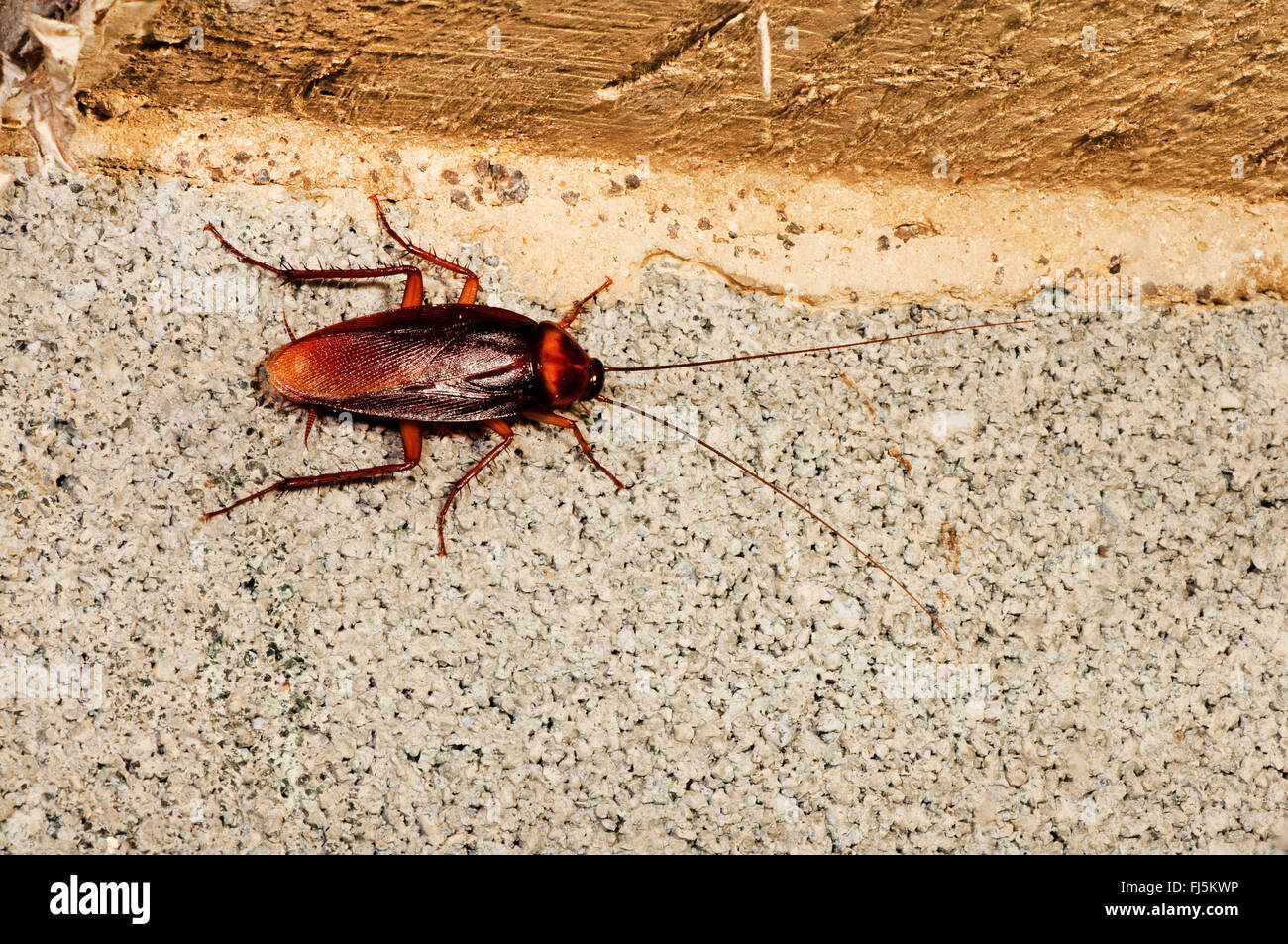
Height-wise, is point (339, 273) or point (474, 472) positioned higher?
point (339, 273)

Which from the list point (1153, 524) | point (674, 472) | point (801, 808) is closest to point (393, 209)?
point (674, 472)

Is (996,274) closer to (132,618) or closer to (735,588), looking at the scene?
(735,588)

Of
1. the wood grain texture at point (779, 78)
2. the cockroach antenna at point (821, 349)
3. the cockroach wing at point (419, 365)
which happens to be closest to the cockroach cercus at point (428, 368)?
the cockroach wing at point (419, 365)

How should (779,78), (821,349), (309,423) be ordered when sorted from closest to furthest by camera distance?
(779,78), (309,423), (821,349)

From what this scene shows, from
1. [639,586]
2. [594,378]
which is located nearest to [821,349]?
[594,378]

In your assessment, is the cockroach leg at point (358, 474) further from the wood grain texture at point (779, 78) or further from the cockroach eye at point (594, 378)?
the wood grain texture at point (779, 78)

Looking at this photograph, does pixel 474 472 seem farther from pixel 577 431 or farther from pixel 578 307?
pixel 578 307

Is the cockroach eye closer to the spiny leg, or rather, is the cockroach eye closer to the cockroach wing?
the cockroach wing
